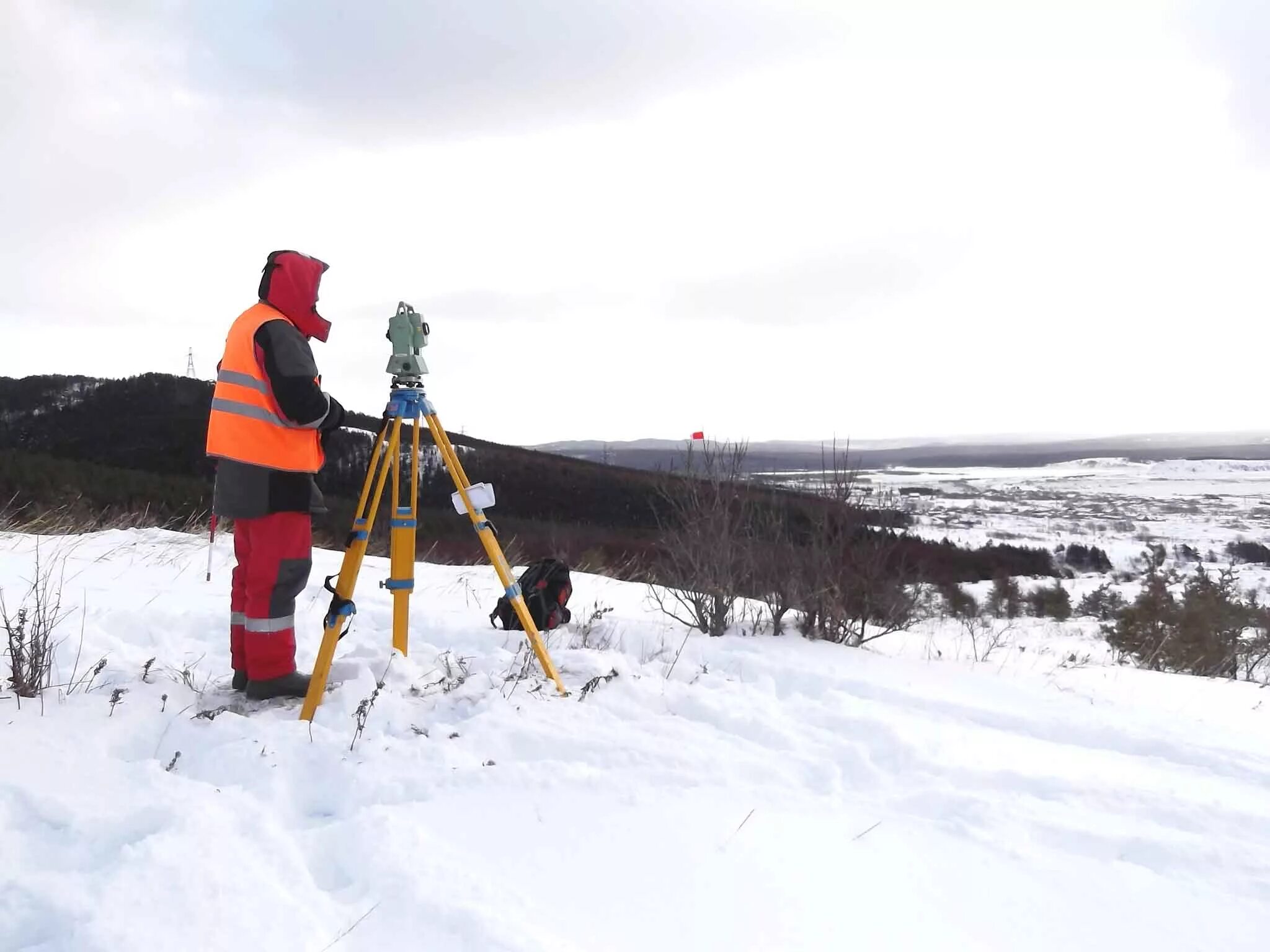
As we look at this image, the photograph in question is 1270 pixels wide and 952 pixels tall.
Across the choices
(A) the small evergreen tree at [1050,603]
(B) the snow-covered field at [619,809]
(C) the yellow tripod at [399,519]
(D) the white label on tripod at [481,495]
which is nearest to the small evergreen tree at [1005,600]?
(A) the small evergreen tree at [1050,603]

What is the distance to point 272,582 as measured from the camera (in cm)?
300

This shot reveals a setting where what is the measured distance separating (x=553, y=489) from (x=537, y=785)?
2522 cm

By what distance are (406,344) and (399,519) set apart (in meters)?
0.85

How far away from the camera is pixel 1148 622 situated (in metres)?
13.2

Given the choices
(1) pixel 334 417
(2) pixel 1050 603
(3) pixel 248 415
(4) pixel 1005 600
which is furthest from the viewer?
(4) pixel 1005 600

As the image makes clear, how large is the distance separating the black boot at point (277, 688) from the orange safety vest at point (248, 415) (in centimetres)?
94

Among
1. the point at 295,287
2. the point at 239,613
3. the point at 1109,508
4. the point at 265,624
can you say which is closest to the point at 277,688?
the point at 265,624

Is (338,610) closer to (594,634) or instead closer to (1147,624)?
(594,634)

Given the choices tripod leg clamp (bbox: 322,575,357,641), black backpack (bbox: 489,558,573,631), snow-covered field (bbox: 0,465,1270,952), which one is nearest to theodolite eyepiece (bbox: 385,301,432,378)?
tripod leg clamp (bbox: 322,575,357,641)

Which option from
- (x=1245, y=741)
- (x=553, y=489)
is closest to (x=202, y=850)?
(x=1245, y=741)

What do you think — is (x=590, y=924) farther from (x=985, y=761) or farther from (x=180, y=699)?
(x=180, y=699)

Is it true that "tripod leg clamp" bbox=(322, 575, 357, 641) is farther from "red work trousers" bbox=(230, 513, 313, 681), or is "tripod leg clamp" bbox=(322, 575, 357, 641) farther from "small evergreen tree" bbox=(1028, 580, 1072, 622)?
"small evergreen tree" bbox=(1028, 580, 1072, 622)

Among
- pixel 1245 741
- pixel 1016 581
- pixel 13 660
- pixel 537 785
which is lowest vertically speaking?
pixel 1016 581

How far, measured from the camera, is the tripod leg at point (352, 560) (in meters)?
2.86
